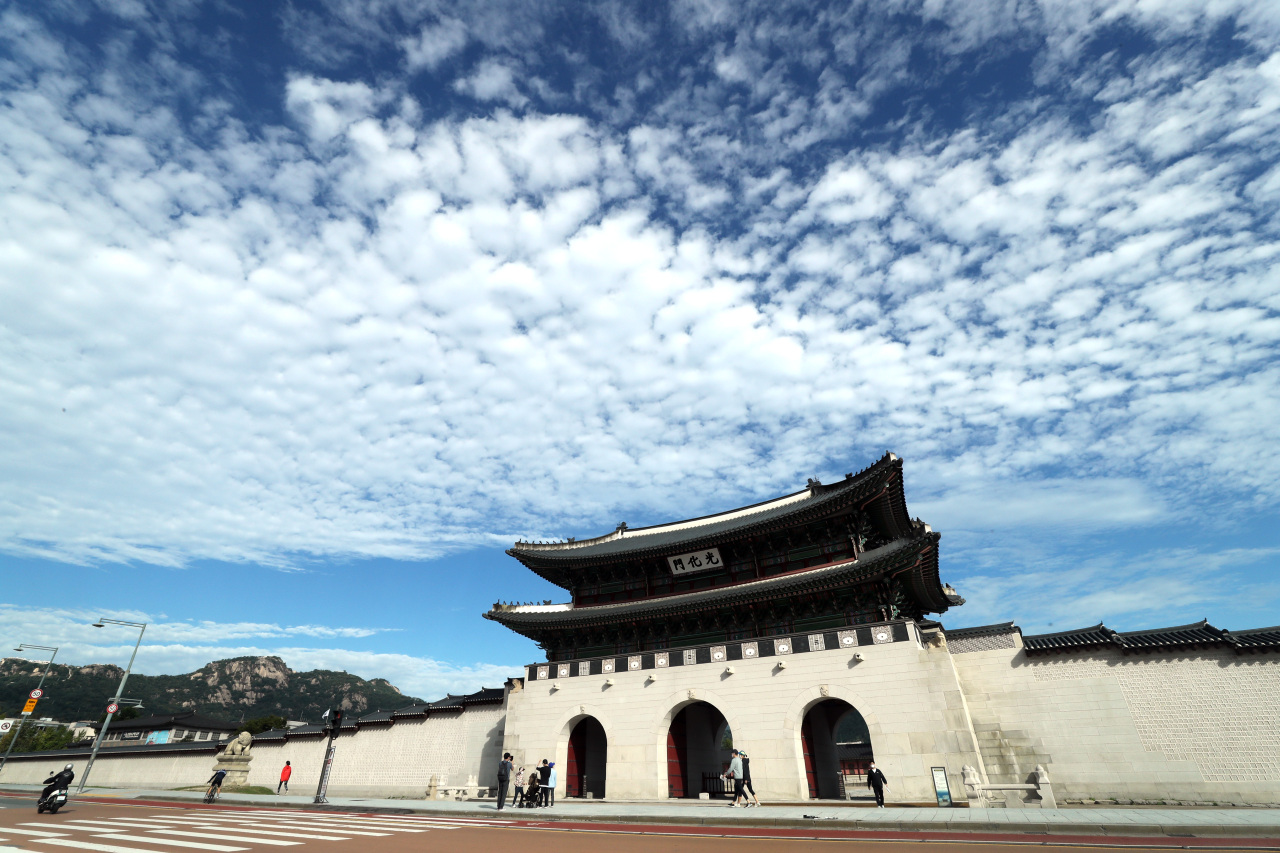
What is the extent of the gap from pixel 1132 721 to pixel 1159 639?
2.77m

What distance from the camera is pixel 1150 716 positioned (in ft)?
59.8

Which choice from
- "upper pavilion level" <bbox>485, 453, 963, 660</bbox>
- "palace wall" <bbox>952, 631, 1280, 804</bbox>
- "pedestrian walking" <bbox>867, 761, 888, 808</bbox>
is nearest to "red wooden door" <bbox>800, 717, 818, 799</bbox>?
"pedestrian walking" <bbox>867, 761, 888, 808</bbox>

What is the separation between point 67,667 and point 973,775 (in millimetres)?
161217

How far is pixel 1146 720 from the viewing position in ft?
59.9

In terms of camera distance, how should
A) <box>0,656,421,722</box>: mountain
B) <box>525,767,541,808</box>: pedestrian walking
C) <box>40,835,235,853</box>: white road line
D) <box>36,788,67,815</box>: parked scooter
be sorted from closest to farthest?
<box>40,835,235,853</box>: white road line, <box>36,788,67,815</box>: parked scooter, <box>525,767,541,808</box>: pedestrian walking, <box>0,656,421,722</box>: mountain

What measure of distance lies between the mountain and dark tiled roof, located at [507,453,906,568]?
339ft

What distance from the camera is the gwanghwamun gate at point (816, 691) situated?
17969mm

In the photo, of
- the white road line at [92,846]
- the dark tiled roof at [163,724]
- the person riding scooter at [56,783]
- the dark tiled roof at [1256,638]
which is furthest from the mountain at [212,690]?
the dark tiled roof at [1256,638]

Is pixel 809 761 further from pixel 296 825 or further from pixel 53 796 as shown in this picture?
pixel 53 796

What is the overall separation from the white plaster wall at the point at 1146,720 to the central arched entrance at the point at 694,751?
11.3 m

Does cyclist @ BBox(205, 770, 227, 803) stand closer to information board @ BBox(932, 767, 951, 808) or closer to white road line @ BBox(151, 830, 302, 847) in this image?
white road line @ BBox(151, 830, 302, 847)

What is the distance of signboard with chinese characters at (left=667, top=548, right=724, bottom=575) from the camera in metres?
27.7

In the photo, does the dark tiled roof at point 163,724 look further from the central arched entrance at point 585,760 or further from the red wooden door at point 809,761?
the red wooden door at point 809,761

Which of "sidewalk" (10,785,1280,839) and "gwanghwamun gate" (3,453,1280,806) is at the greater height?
"gwanghwamun gate" (3,453,1280,806)
